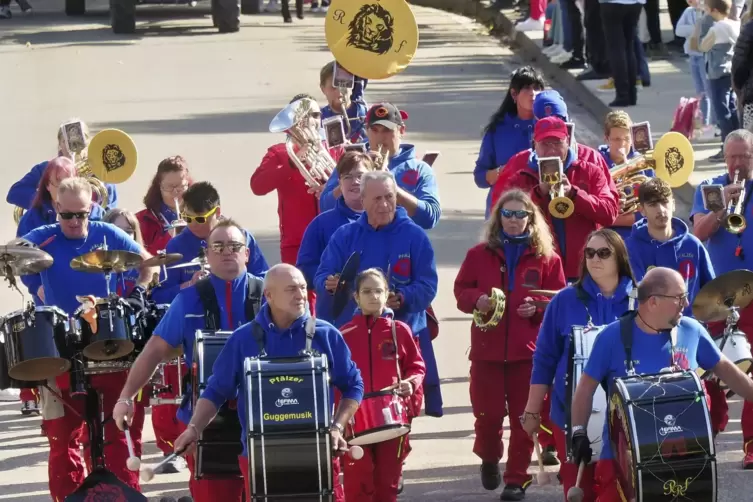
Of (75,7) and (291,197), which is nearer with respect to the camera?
(291,197)

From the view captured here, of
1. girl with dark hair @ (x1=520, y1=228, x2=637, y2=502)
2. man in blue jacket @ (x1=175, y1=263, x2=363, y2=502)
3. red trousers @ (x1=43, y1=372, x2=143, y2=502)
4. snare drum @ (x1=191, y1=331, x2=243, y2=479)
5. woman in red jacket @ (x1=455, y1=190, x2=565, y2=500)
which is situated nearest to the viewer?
man in blue jacket @ (x1=175, y1=263, x2=363, y2=502)

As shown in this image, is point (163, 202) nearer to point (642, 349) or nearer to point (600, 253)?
point (600, 253)

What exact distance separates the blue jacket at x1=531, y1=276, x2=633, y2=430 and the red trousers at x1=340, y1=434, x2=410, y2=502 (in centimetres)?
81

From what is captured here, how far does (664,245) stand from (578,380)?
163cm

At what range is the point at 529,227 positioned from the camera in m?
8.82

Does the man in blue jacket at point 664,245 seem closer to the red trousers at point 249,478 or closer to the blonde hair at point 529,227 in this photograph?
the blonde hair at point 529,227

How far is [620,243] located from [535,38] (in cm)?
1603

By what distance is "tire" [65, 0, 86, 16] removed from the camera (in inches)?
1176

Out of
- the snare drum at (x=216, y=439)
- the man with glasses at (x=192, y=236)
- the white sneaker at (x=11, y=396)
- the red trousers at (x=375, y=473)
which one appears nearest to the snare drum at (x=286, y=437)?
the snare drum at (x=216, y=439)

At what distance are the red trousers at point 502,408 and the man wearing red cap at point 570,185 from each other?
3.39 feet

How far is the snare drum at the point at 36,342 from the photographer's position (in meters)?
8.32

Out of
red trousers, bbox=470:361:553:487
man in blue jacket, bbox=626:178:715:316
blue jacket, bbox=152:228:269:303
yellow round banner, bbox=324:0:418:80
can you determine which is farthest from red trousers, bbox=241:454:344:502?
yellow round banner, bbox=324:0:418:80

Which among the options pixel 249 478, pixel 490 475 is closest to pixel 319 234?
pixel 490 475

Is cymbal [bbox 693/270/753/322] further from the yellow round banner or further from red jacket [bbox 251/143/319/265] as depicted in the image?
the yellow round banner
